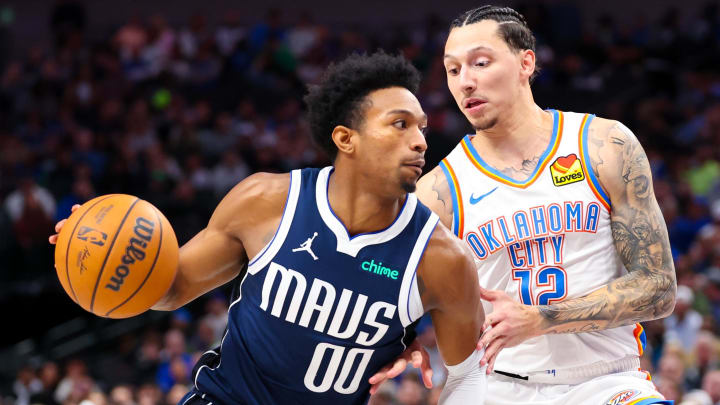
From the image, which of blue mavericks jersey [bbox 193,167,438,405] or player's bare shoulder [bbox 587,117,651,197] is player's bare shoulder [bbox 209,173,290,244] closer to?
blue mavericks jersey [bbox 193,167,438,405]

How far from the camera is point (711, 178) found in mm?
11008

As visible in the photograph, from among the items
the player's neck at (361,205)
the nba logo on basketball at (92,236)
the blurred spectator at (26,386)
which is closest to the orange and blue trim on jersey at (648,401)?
the player's neck at (361,205)

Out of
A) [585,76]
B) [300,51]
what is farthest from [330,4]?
[585,76]

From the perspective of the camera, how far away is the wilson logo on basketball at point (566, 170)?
3914 millimetres

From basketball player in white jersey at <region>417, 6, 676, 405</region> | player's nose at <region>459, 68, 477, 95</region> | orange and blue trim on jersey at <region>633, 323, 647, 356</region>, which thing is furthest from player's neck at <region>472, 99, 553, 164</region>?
orange and blue trim on jersey at <region>633, 323, 647, 356</region>

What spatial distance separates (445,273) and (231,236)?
0.85 meters

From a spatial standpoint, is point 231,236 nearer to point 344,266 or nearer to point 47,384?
point 344,266

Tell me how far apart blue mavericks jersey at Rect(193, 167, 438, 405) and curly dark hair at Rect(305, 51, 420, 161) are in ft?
0.90

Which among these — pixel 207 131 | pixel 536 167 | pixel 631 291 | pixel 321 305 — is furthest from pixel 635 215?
pixel 207 131

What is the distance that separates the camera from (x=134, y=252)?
3.42m

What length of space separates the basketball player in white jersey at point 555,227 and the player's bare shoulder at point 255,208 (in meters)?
0.82

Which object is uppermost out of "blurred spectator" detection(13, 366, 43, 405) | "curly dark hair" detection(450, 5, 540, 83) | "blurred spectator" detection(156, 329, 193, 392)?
"curly dark hair" detection(450, 5, 540, 83)

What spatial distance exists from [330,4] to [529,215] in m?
13.7

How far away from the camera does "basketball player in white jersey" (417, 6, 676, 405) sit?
378 centimetres
